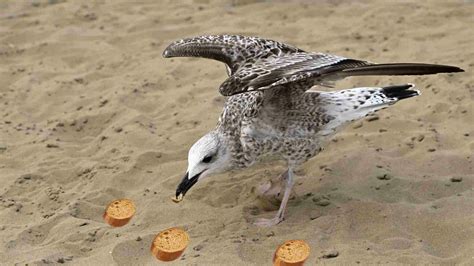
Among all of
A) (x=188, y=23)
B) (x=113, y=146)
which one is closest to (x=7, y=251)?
(x=113, y=146)

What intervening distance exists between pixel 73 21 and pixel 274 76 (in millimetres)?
4420

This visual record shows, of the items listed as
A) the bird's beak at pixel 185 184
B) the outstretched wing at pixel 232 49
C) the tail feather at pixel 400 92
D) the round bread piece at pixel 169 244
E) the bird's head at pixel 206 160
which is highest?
the outstretched wing at pixel 232 49

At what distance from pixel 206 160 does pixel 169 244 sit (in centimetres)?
52

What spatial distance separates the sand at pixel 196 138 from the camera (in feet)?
14.1

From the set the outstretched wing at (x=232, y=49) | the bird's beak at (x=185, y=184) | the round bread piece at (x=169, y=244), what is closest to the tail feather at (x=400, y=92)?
the outstretched wing at (x=232, y=49)

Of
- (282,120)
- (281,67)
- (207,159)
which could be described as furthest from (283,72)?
(207,159)

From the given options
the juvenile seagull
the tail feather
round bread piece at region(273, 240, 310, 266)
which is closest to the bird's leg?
the juvenile seagull

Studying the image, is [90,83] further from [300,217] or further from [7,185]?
[300,217]

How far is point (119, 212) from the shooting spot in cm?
473

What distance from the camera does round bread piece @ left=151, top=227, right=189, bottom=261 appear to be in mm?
4219

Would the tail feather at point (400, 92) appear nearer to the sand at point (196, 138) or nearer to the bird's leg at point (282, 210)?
the sand at point (196, 138)

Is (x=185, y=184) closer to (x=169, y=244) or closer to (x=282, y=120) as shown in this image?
(x=169, y=244)

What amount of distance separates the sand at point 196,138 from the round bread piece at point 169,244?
56mm

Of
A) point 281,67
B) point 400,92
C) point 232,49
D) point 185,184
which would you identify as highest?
point 281,67
